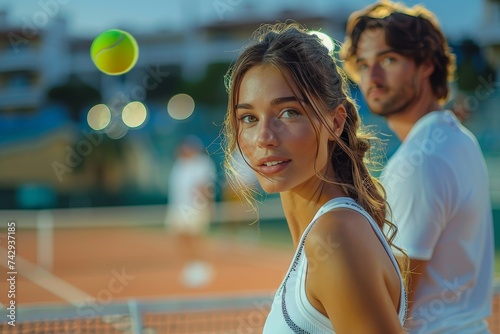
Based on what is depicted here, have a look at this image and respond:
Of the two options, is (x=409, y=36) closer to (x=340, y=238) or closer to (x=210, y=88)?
(x=340, y=238)

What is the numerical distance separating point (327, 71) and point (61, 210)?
19.4 meters

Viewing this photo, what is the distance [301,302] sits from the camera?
1.31 metres

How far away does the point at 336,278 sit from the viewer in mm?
1198

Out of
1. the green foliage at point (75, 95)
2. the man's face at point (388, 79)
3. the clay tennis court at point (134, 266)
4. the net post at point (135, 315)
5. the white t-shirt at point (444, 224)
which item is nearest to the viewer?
the white t-shirt at point (444, 224)

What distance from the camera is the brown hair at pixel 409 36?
2258 mm

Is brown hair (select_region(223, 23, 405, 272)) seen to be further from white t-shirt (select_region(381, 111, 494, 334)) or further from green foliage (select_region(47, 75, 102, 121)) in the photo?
green foliage (select_region(47, 75, 102, 121))

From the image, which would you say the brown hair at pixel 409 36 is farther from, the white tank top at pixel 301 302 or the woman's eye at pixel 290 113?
the white tank top at pixel 301 302

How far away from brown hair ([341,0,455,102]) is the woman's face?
2.85ft

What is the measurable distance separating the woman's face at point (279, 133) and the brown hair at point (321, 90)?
21mm

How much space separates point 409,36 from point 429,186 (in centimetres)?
57

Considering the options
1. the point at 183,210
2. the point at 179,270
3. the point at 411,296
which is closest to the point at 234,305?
the point at 411,296

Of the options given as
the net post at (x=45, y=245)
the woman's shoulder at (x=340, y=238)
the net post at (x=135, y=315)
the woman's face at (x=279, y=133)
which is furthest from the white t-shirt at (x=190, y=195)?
the woman's shoulder at (x=340, y=238)

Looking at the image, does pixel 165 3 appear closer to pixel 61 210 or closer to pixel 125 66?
pixel 61 210

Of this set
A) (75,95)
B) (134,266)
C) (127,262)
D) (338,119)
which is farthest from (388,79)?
(75,95)
